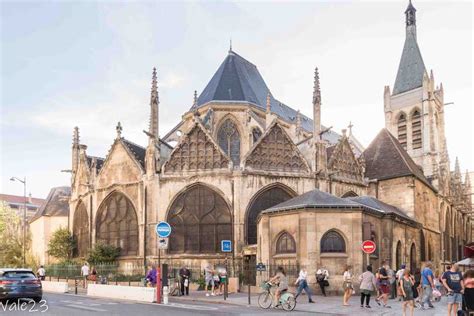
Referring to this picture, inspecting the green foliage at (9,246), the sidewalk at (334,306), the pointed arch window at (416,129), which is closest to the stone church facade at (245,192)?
the sidewalk at (334,306)

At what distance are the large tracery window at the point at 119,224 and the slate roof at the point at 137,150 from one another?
258 cm

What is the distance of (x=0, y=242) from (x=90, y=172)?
24.3 meters

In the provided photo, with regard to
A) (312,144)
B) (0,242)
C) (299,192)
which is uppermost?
(312,144)

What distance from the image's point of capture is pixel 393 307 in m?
19.4

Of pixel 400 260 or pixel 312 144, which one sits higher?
pixel 312 144

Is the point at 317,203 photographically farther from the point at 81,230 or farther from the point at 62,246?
the point at 62,246

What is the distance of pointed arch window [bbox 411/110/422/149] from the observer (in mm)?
62125

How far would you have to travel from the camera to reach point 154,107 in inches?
1391

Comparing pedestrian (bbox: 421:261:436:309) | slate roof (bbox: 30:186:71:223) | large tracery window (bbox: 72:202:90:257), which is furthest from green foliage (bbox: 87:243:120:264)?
slate roof (bbox: 30:186:71:223)

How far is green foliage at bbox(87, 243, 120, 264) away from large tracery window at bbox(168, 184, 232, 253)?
14.3 ft

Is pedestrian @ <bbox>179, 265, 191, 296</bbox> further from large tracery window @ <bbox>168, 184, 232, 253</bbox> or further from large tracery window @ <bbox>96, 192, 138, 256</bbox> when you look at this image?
large tracery window @ <bbox>96, 192, 138, 256</bbox>

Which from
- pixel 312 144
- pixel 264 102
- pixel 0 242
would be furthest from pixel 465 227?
pixel 0 242

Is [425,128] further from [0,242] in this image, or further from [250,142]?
[0,242]

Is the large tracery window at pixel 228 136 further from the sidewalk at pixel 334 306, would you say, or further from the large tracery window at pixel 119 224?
the sidewalk at pixel 334 306
